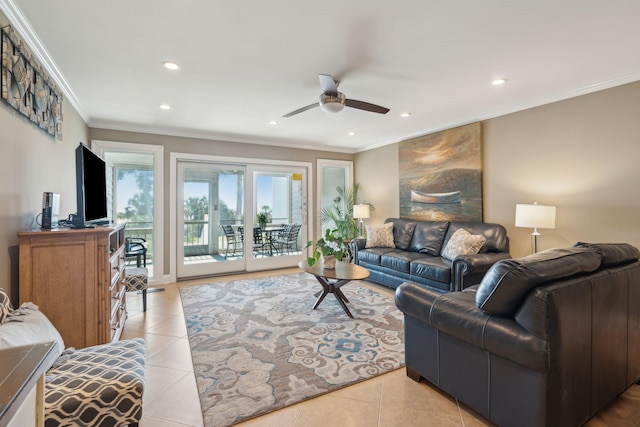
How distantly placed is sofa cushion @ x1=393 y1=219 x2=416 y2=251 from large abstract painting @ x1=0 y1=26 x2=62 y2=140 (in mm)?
4542

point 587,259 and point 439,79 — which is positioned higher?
point 439,79

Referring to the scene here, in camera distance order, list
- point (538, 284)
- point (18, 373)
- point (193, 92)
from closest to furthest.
A: point (18, 373) → point (538, 284) → point (193, 92)

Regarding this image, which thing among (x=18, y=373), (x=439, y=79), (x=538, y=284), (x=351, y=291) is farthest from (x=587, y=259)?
(x=351, y=291)

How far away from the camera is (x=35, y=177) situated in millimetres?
2373

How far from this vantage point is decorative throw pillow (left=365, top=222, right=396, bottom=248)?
4977mm

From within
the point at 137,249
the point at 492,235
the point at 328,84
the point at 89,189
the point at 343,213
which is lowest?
the point at 137,249

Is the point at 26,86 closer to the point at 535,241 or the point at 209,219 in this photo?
the point at 209,219

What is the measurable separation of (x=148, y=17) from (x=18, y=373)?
7.17 feet

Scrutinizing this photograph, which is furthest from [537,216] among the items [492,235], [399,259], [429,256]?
[399,259]

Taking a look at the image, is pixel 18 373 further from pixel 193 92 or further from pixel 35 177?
pixel 193 92

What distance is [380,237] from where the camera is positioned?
197 inches

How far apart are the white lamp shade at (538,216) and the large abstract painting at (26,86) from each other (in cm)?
449

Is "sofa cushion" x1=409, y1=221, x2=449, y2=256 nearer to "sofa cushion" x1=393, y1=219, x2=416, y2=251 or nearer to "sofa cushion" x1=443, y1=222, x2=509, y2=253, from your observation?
"sofa cushion" x1=393, y1=219, x2=416, y2=251

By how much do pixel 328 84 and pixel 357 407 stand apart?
2.51 meters
